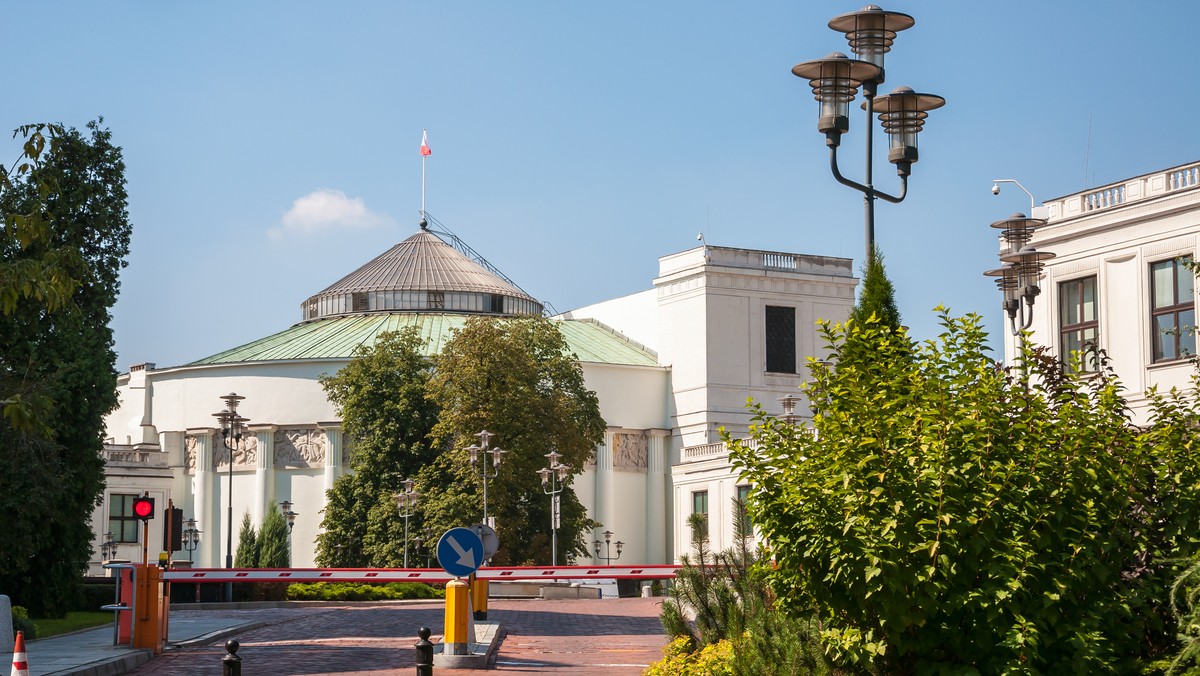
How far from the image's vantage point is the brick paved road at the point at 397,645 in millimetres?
21344

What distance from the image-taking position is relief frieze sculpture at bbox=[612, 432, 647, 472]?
86.4 m

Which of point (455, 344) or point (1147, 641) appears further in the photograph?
point (455, 344)

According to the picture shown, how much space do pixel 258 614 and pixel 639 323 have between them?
55660 millimetres

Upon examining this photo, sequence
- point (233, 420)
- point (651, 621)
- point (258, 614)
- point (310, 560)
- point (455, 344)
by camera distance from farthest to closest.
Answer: point (310, 560) → point (455, 344) → point (233, 420) → point (258, 614) → point (651, 621)

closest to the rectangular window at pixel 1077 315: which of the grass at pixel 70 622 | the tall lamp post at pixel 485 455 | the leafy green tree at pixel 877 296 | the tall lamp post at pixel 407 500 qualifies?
the tall lamp post at pixel 485 455

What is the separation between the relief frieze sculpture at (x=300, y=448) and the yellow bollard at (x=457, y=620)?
210 feet

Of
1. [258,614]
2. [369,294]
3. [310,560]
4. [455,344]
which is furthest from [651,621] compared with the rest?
[369,294]

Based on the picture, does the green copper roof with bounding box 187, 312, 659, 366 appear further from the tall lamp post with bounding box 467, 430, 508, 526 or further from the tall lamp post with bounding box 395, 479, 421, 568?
→ the tall lamp post with bounding box 467, 430, 508, 526

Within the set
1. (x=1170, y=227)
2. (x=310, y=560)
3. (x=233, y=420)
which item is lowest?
(x=310, y=560)

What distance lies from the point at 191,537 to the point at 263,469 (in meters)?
5.09

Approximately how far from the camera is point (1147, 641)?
1229 centimetres

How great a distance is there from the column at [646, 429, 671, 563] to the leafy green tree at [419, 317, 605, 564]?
21225mm

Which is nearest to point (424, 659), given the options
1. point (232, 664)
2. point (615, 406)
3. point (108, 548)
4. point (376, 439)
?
point (232, 664)

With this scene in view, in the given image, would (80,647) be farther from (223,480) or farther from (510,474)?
(223,480)
